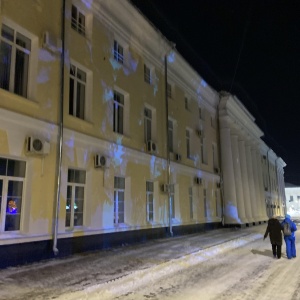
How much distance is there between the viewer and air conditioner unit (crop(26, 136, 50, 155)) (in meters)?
9.86

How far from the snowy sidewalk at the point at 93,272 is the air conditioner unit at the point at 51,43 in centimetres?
695

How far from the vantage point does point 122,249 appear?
41.9 ft

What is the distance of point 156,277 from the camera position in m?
8.44

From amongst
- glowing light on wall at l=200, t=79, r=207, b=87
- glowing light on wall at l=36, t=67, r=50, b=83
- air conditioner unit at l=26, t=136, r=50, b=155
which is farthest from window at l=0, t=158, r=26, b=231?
glowing light on wall at l=200, t=79, r=207, b=87

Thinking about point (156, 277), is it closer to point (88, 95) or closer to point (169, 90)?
point (88, 95)

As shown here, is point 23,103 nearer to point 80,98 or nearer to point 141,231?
point 80,98

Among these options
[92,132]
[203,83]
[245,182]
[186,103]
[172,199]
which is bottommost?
[172,199]

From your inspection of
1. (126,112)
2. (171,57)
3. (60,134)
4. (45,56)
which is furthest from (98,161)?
(171,57)

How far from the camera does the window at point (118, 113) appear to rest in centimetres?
1499

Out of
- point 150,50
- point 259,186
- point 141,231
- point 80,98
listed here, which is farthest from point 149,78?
point 259,186

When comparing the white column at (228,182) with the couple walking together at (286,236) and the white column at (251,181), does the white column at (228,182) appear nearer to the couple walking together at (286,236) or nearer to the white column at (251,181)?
the white column at (251,181)

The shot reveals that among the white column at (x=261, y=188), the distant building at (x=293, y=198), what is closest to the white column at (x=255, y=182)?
the white column at (x=261, y=188)

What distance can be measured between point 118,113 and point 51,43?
4.96 metres

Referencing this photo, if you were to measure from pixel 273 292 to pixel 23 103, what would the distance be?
8441 millimetres
